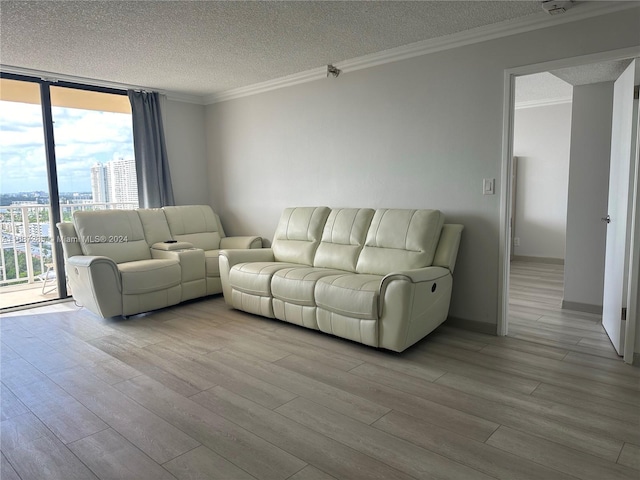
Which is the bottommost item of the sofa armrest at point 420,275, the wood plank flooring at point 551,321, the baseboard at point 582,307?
the wood plank flooring at point 551,321

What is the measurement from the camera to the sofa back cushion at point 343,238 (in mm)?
3812

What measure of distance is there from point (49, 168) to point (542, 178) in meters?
6.64

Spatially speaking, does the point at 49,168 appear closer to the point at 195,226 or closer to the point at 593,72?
the point at 195,226

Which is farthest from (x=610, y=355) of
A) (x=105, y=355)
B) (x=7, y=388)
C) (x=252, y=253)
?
(x=7, y=388)

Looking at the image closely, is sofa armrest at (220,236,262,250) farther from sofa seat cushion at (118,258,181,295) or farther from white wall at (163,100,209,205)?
white wall at (163,100,209,205)

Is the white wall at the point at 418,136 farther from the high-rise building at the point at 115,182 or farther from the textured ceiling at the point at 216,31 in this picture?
the high-rise building at the point at 115,182

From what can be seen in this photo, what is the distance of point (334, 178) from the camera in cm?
445

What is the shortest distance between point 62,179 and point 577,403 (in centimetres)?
518

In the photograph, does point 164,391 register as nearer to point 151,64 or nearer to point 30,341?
point 30,341

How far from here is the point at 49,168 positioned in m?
4.57

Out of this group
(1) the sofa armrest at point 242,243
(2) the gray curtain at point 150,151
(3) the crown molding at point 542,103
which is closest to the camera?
(1) the sofa armrest at point 242,243

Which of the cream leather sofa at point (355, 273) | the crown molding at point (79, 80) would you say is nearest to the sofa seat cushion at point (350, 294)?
the cream leather sofa at point (355, 273)

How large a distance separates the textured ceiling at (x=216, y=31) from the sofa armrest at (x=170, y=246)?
1.80 metres

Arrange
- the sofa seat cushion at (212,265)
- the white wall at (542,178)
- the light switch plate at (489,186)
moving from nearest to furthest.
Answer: the light switch plate at (489,186), the sofa seat cushion at (212,265), the white wall at (542,178)
